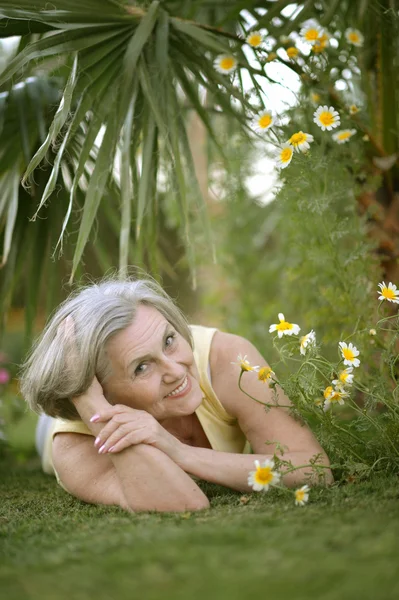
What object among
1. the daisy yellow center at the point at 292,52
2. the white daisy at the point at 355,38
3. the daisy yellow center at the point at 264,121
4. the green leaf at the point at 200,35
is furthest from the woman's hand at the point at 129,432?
the white daisy at the point at 355,38

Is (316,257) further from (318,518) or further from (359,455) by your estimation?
(318,518)

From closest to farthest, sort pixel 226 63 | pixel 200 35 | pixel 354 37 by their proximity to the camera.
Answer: pixel 200 35, pixel 226 63, pixel 354 37

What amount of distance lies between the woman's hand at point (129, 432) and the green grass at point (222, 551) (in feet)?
0.57

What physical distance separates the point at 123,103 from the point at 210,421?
1.06m

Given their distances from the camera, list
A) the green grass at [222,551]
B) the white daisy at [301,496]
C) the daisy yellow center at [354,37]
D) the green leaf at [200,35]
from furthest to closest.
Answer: the daisy yellow center at [354,37], the green leaf at [200,35], the white daisy at [301,496], the green grass at [222,551]

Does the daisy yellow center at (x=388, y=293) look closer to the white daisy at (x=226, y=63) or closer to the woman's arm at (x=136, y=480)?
the woman's arm at (x=136, y=480)

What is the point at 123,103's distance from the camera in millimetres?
2406

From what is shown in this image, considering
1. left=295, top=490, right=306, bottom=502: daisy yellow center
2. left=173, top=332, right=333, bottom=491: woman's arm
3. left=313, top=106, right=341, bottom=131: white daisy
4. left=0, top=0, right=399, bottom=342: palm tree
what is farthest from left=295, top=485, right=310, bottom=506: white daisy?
left=313, top=106, right=341, bottom=131: white daisy

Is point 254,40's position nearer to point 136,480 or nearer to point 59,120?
point 59,120

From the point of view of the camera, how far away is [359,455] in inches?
81.4

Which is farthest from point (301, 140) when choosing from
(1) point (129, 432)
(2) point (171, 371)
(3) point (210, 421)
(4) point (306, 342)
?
(1) point (129, 432)

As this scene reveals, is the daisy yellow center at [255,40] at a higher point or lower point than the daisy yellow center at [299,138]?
higher

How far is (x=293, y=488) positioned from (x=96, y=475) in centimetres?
57

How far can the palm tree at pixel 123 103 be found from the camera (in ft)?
7.45
